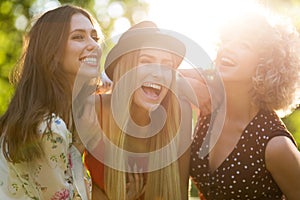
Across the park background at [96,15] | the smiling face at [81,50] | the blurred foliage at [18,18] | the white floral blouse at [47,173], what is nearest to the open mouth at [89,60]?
the smiling face at [81,50]

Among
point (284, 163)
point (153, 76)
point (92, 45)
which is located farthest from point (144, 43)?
point (284, 163)

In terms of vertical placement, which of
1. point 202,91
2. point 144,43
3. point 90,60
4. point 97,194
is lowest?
point 97,194

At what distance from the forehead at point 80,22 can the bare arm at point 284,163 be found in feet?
4.11

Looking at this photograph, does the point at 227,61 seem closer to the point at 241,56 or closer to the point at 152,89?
the point at 241,56

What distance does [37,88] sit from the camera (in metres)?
3.39

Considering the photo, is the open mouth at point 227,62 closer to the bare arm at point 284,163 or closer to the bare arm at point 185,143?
the bare arm at point 185,143

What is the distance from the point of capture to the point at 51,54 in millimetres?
3441

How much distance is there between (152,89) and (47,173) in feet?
2.75

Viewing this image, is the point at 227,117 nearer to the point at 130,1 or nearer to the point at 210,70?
the point at 210,70

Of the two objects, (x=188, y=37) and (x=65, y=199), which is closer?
(x=65, y=199)

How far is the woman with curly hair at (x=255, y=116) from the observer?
3.46 metres

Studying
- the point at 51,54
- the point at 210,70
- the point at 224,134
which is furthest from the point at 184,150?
the point at 51,54

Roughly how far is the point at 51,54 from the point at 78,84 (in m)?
0.26

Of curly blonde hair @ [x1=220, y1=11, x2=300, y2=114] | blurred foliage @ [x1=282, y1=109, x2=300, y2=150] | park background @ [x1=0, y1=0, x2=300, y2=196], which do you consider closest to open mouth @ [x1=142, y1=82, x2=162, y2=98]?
curly blonde hair @ [x1=220, y1=11, x2=300, y2=114]
